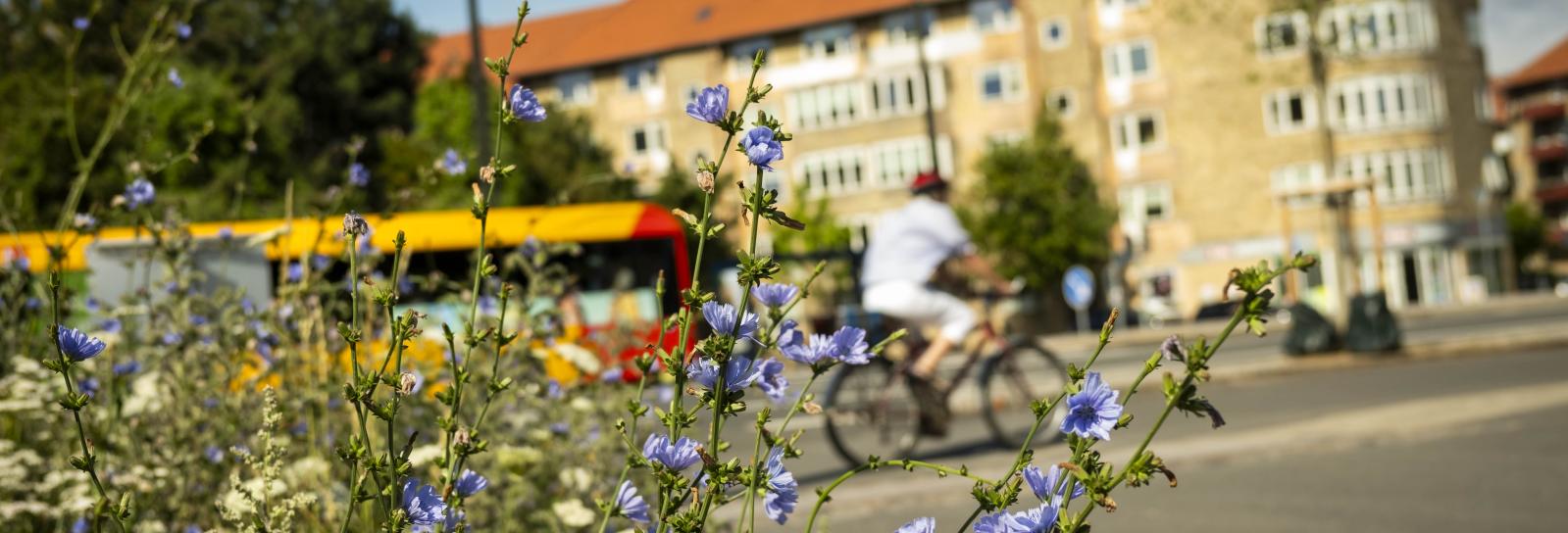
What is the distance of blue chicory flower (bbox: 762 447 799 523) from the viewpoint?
75.8 inches

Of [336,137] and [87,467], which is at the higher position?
[336,137]

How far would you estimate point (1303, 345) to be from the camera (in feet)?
50.5

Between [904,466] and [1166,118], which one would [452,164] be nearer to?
[904,466]

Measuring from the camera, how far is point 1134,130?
52.1 meters

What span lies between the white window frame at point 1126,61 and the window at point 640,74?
17.0 metres

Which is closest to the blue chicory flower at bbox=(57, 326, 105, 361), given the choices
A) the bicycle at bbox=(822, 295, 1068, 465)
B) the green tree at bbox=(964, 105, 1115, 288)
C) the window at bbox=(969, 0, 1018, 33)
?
the bicycle at bbox=(822, 295, 1068, 465)

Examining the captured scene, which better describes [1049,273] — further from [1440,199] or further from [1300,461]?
[1300,461]

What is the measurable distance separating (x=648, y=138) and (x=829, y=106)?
7577 mm

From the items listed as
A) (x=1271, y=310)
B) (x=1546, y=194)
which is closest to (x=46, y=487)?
(x=1271, y=310)

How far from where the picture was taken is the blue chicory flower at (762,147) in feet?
5.53

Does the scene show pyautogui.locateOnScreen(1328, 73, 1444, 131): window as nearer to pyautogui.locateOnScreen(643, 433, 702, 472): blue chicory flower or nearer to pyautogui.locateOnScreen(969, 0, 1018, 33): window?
pyautogui.locateOnScreen(969, 0, 1018, 33): window

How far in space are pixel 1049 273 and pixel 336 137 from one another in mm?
21843

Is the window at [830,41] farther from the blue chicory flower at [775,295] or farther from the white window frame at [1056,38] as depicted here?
the blue chicory flower at [775,295]

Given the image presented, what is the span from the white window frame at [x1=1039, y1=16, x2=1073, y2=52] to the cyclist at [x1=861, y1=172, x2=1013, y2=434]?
45827 mm
